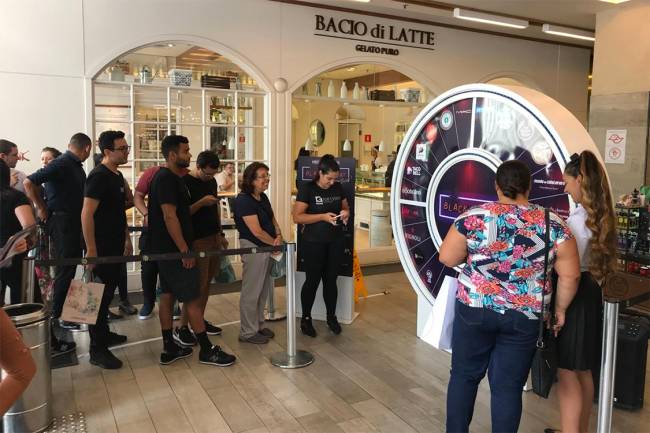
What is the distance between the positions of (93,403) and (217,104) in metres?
4.06

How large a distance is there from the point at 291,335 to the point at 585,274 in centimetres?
212

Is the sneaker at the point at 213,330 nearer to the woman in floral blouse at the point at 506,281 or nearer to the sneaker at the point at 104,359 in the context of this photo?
the sneaker at the point at 104,359

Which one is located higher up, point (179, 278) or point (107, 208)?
point (107, 208)

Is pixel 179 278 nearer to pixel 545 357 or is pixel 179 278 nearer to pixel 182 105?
pixel 545 357

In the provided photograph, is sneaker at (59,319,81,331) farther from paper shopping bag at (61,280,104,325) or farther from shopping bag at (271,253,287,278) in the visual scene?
shopping bag at (271,253,287,278)

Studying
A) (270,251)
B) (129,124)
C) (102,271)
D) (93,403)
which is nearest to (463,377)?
(270,251)

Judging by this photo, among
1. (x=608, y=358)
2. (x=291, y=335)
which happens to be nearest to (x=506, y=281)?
(x=608, y=358)

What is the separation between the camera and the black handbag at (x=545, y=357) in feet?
7.79

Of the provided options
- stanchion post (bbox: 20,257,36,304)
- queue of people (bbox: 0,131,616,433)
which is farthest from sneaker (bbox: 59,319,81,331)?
stanchion post (bbox: 20,257,36,304)

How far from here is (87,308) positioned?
358 cm

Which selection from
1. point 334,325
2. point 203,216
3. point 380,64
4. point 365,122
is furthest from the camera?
point 365,122

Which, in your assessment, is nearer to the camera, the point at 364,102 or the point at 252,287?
the point at 252,287

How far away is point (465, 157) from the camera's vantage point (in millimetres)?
3965

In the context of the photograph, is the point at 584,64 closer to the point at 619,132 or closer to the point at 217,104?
the point at 619,132
